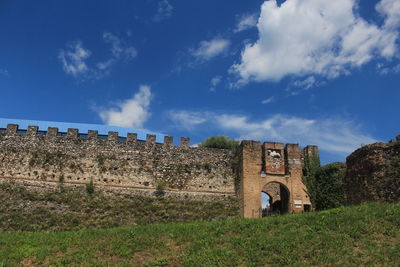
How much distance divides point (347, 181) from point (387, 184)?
2.28 m

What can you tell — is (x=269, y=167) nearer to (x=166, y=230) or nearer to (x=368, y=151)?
(x=368, y=151)

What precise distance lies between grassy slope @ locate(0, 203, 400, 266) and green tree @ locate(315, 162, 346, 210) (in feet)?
20.2

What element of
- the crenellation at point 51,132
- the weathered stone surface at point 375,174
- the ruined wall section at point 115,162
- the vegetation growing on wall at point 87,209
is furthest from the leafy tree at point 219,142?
the weathered stone surface at point 375,174

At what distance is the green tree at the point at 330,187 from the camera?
19.0 m

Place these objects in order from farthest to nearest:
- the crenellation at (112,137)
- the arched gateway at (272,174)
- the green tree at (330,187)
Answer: the crenellation at (112,137)
the arched gateway at (272,174)
the green tree at (330,187)

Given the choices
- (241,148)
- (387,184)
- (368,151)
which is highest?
(241,148)

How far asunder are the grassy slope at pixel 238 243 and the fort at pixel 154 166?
7859 millimetres

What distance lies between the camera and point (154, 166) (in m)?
22.5

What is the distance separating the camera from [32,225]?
732 inches

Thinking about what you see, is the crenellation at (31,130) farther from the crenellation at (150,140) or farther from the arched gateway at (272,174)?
the arched gateway at (272,174)

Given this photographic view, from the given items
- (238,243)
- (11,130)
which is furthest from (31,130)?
(238,243)

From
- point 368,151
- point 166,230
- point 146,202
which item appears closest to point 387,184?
point 368,151

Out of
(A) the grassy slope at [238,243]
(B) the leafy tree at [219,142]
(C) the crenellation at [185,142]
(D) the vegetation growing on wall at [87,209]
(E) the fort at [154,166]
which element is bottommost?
(A) the grassy slope at [238,243]

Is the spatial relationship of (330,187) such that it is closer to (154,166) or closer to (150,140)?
(154,166)
